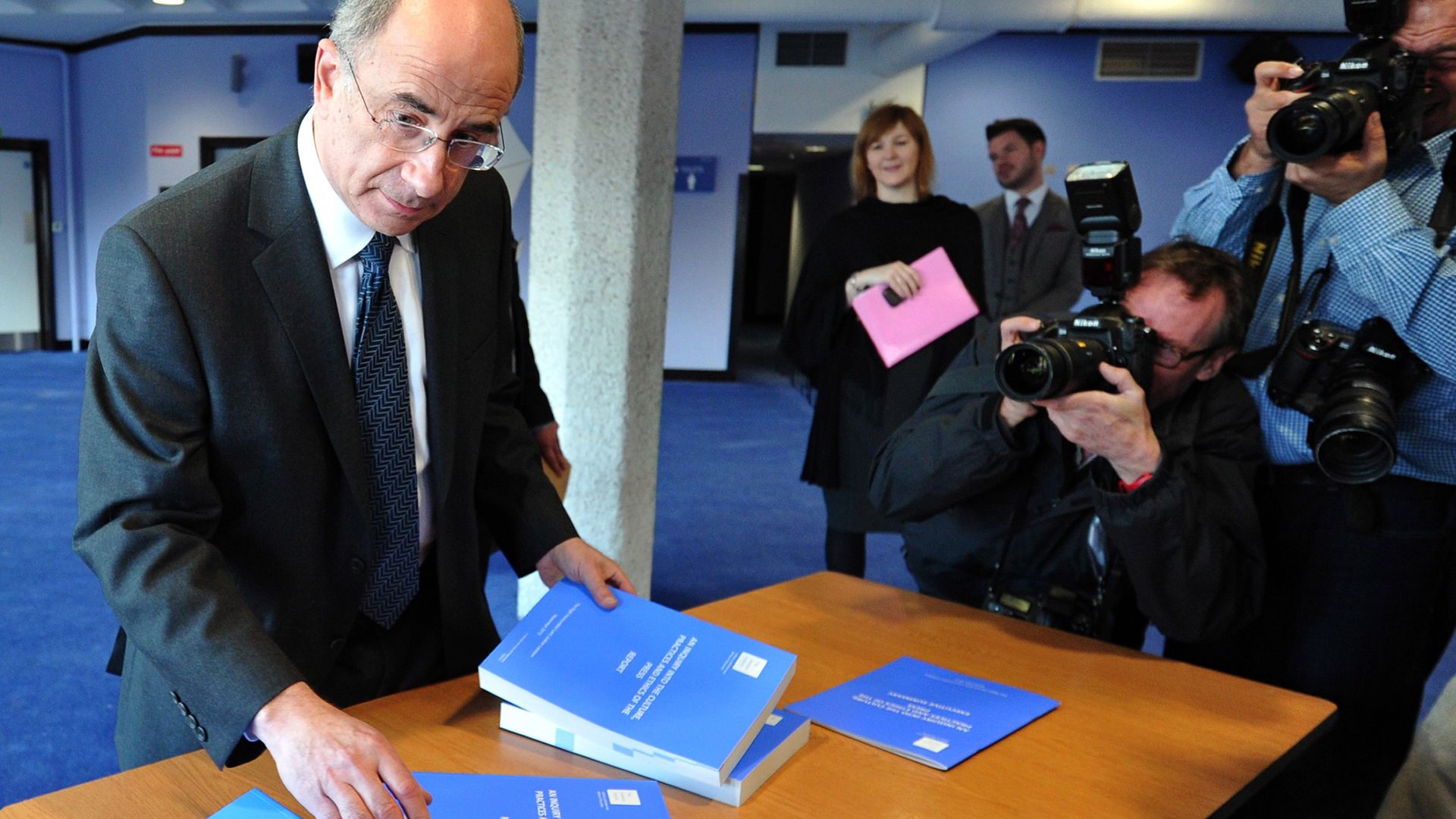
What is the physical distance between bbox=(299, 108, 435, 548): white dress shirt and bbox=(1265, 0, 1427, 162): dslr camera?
1286 mm

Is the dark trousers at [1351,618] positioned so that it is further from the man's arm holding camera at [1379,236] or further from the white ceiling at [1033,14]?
the white ceiling at [1033,14]

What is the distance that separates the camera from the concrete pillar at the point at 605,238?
3041mm

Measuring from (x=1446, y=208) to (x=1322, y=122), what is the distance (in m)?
0.30

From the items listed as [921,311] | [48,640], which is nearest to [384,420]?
[921,311]

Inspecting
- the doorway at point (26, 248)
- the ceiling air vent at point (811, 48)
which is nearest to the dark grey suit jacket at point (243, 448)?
the ceiling air vent at point (811, 48)

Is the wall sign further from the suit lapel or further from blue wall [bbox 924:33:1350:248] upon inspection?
the suit lapel

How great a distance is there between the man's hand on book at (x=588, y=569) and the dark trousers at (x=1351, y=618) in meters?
1.13

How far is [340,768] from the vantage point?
2.94 ft

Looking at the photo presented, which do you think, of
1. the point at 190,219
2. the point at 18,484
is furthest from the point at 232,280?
the point at 18,484

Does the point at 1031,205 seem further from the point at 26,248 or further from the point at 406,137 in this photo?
the point at 26,248

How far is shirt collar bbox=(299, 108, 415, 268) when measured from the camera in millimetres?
1215

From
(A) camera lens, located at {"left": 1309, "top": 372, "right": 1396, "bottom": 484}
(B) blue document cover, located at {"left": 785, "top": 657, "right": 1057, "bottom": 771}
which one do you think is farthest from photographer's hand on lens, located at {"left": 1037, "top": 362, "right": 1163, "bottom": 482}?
(B) blue document cover, located at {"left": 785, "top": 657, "right": 1057, "bottom": 771}

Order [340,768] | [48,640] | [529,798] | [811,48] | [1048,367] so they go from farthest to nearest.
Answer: [811,48], [48,640], [1048,367], [529,798], [340,768]

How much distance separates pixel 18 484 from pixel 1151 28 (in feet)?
28.0
